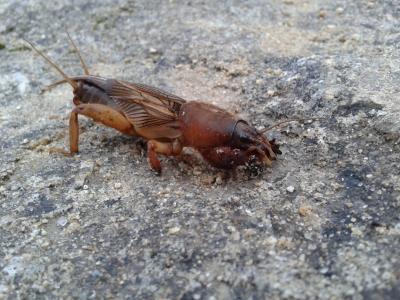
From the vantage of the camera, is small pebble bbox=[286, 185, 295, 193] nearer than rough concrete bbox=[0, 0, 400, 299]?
No

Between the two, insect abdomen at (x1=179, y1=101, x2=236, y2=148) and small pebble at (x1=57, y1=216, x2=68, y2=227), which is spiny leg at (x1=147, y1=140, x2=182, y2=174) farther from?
small pebble at (x1=57, y1=216, x2=68, y2=227)

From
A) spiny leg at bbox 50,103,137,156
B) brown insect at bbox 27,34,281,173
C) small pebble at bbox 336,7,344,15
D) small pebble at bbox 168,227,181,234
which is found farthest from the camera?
small pebble at bbox 336,7,344,15

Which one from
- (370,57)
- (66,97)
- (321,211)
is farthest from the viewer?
(66,97)

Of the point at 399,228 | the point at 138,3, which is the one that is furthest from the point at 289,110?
the point at 138,3

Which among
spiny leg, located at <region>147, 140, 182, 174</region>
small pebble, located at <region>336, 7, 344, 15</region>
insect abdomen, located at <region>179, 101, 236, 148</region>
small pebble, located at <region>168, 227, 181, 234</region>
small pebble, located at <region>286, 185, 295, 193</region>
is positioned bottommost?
spiny leg, located at <region>147, 140, 182, 174</region>

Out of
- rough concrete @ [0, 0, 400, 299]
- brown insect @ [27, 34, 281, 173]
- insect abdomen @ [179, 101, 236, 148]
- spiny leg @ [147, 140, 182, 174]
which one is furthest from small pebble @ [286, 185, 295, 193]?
spiny leg @ [147, 140, 182, 174]

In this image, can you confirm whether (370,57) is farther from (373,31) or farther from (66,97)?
(66,97)

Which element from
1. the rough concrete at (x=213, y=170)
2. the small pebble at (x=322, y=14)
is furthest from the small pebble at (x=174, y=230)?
the small pebble at (x=322, y=14)

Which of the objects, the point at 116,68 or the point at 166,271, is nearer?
the point at 166,271
